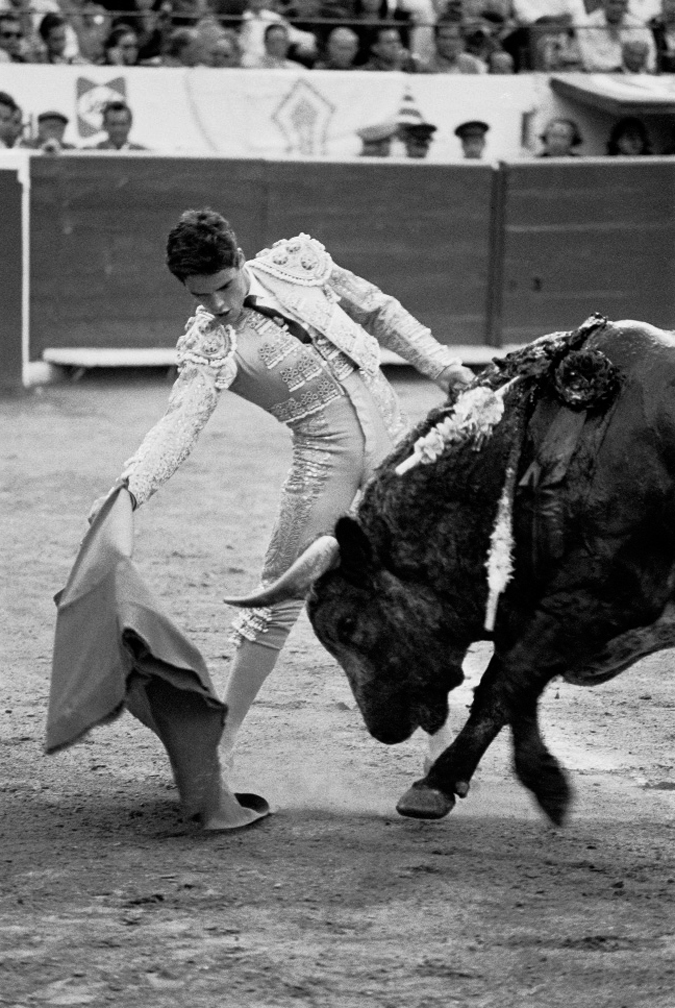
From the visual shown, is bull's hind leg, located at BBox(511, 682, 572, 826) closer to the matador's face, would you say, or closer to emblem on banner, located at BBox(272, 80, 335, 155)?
the matador's face

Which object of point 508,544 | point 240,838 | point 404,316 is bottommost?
point 240,838

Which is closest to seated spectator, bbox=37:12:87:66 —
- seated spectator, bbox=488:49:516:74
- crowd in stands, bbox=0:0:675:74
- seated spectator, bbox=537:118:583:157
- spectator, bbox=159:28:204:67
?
crowd in stands, bbox=0:0:675:74

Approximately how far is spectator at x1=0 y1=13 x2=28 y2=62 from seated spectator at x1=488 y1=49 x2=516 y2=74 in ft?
9.80

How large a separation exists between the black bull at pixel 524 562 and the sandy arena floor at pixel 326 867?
197 mm

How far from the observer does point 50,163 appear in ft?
31.4

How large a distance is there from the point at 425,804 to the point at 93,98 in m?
7.14

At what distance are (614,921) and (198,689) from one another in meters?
0.98

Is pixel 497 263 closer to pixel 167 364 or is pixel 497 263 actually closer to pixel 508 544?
pixel 167 364

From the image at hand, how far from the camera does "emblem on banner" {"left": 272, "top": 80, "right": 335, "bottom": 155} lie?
10398mm

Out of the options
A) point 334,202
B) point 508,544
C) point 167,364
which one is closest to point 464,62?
point 334,202

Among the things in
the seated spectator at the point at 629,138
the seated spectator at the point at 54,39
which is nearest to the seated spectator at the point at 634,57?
the seated spectator at the point at 629,138

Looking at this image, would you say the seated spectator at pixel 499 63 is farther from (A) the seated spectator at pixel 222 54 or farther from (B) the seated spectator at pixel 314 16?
(A) the seated spectator at pixel 222 54

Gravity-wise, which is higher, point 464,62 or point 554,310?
point 464,62

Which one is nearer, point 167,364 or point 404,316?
point 404,316
